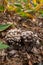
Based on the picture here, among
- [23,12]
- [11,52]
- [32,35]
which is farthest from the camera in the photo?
[23,12]

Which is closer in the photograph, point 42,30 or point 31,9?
point 42,30

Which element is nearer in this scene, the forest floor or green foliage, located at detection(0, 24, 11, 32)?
the forest floor

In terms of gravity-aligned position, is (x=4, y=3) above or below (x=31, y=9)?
above

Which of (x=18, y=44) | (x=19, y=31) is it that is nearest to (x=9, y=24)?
(x=19, y=31)

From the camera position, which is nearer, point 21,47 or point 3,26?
point 21,47

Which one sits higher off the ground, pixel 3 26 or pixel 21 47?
pixel 3 26

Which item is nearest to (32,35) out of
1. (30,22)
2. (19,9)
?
(30,22)

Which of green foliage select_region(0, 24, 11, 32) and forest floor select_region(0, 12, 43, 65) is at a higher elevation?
green foliage select_region(0, 24, 11, 32)

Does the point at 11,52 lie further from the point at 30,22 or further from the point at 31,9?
the point at 31,9

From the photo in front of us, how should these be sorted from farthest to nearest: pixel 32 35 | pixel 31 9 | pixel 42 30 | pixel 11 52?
pixel 31 9
pixel 42 30
pixel 32 35
pixel 11 52

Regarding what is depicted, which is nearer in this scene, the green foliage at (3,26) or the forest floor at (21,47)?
the forest floor at (21,47)

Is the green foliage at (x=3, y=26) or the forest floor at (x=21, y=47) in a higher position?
the green foliage at (x=3, y=26)
